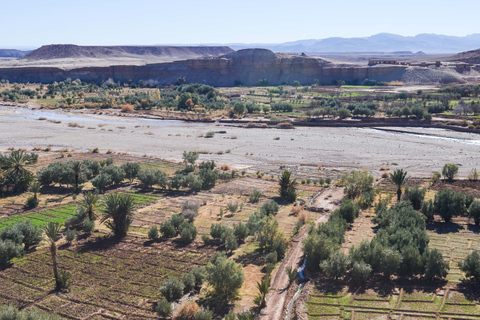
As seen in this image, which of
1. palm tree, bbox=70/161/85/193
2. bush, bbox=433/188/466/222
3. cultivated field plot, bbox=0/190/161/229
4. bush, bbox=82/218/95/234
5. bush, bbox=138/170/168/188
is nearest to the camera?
bush, bbox=82/218/95/234

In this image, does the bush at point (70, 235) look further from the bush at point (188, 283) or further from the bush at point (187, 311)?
the bush at point (187, 311)

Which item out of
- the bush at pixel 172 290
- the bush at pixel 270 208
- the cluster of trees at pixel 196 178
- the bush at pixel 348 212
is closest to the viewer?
the bush at pixel 172 290

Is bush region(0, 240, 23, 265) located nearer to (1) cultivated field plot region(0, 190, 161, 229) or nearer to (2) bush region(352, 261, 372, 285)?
(1) cultivated field plot region(0, 190, 161, 229)

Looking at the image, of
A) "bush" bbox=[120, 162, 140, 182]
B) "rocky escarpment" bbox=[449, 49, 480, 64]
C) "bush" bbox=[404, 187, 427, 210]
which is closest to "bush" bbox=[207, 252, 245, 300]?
"bush" bbox=[404, 187, 427, 210]

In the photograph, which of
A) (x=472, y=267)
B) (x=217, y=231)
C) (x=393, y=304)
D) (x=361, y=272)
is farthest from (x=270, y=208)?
(x=472, y=267)

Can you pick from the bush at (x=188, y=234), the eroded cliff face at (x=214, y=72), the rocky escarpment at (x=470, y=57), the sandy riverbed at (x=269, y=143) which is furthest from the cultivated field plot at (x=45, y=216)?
the rocky escarpment at (x=470, y=57)

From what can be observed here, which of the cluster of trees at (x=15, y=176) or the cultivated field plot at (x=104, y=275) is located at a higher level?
the cluster of trees at (x=15, y=176)

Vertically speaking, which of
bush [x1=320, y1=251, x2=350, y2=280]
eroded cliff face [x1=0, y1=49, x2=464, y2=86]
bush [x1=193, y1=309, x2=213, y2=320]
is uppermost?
eroded cliff face [x1=0, y1=49, x2=464, y2=86]
